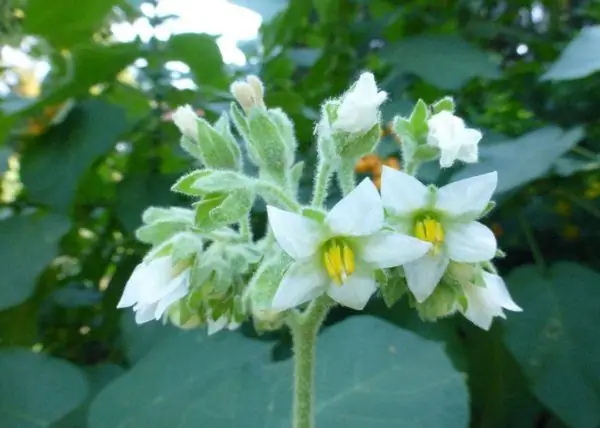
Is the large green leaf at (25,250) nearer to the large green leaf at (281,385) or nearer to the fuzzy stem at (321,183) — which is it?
the large green leaf at (281,385)

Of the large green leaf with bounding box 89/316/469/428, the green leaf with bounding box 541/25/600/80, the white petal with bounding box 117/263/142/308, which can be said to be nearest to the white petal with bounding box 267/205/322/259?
the white petal with bounding box 117/263/142/308

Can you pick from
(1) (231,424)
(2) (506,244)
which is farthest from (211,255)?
(2) (506,244)

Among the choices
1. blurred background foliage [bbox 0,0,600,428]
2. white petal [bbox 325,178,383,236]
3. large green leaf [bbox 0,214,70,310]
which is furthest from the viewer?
large green leaf [bbox 0,214,70,310]

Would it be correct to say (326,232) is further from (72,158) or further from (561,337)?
(72,158)

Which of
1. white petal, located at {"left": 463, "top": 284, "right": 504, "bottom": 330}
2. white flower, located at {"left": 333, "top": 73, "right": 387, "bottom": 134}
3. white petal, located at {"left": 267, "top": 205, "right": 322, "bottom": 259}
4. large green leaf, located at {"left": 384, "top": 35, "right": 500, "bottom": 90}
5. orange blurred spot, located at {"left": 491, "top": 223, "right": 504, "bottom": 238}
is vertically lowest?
orange blurred spot, located at {"left": 491, "top": 223, "right": 504, "bottom": 238}

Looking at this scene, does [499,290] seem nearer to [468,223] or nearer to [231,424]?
[468,223]

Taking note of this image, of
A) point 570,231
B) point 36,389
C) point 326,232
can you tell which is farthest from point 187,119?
point 570,231

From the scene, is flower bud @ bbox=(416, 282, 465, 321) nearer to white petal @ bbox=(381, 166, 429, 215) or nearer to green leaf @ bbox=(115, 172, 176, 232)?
white petal @ bbox=(381, 166, 429, 215)
